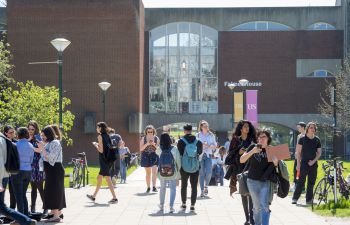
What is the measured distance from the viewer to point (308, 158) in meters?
15.7

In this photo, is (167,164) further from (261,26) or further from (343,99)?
(261,26)

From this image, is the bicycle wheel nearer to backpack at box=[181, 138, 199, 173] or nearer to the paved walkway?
the paved walkway

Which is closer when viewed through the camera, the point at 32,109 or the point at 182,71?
the point at 32,109

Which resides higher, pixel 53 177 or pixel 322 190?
pixel 53 177

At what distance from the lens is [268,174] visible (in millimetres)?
10227

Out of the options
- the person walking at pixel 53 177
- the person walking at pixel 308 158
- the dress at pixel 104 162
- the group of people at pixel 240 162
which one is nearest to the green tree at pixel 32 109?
the group of people at pixel 240 162

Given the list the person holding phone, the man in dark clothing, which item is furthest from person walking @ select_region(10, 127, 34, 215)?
the person holding phone

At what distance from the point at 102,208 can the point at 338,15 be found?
4102 cm

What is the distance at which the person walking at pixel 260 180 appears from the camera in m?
10.2

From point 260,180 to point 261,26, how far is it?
43.3 meters

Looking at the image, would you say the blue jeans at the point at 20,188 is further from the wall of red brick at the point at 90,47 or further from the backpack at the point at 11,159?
the wall of red brick at the point at 90,47

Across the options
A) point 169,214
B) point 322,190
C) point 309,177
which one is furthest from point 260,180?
point 309,177

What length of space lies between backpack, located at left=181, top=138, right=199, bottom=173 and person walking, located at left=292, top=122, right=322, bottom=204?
110 inches

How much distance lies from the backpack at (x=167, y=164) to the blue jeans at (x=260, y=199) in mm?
4061
